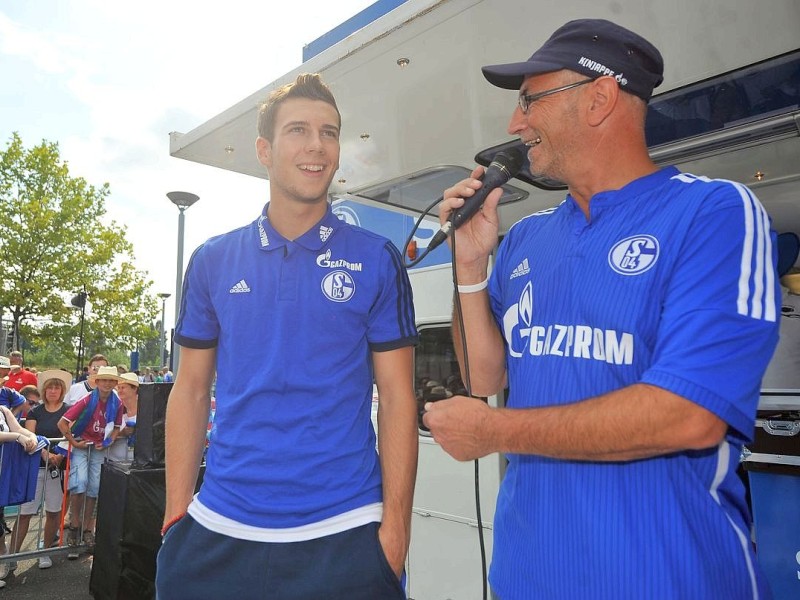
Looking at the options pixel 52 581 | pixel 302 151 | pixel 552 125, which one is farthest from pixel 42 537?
pixel 552 125

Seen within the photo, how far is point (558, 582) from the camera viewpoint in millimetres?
1383

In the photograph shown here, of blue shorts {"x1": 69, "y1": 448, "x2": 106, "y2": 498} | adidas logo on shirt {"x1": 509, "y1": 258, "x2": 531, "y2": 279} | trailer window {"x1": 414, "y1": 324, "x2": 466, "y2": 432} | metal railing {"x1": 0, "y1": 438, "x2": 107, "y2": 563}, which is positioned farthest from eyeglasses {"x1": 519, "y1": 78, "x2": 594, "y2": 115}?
blue shorts {"x1": 69, "y1": 448, "x2": 106, "y2": 498}

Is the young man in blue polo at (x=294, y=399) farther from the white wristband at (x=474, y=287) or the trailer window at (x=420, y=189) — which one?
the trailer window at (x=420, y=189)

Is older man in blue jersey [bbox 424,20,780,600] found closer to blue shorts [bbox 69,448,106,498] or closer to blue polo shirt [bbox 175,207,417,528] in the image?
blue polo shirt [bbox 175,207,417,528]

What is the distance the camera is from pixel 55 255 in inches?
722

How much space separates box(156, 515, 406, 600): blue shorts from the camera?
158 centimetres

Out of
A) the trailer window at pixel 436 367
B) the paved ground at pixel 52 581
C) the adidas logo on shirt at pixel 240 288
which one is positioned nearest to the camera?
the adidas logo on shirt at pixel 240 288

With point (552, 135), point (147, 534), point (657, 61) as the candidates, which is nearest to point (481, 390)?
point (552, 135)

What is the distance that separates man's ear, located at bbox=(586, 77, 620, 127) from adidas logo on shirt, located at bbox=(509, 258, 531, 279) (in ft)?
1.36

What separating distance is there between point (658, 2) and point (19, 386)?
1097 centimetres

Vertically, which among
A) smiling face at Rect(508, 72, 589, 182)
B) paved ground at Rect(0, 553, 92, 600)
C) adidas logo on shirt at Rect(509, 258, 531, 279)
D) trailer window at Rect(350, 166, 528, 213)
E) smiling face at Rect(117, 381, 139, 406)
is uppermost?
trailer window at Rect(350, 166, 528, 213)

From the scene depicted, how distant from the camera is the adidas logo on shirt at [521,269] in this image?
1711 millimetres

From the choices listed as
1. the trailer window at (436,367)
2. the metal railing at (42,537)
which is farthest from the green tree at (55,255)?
the trailer window at (436,367)

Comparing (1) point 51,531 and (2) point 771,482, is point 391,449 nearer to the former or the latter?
(2) point 771,482
